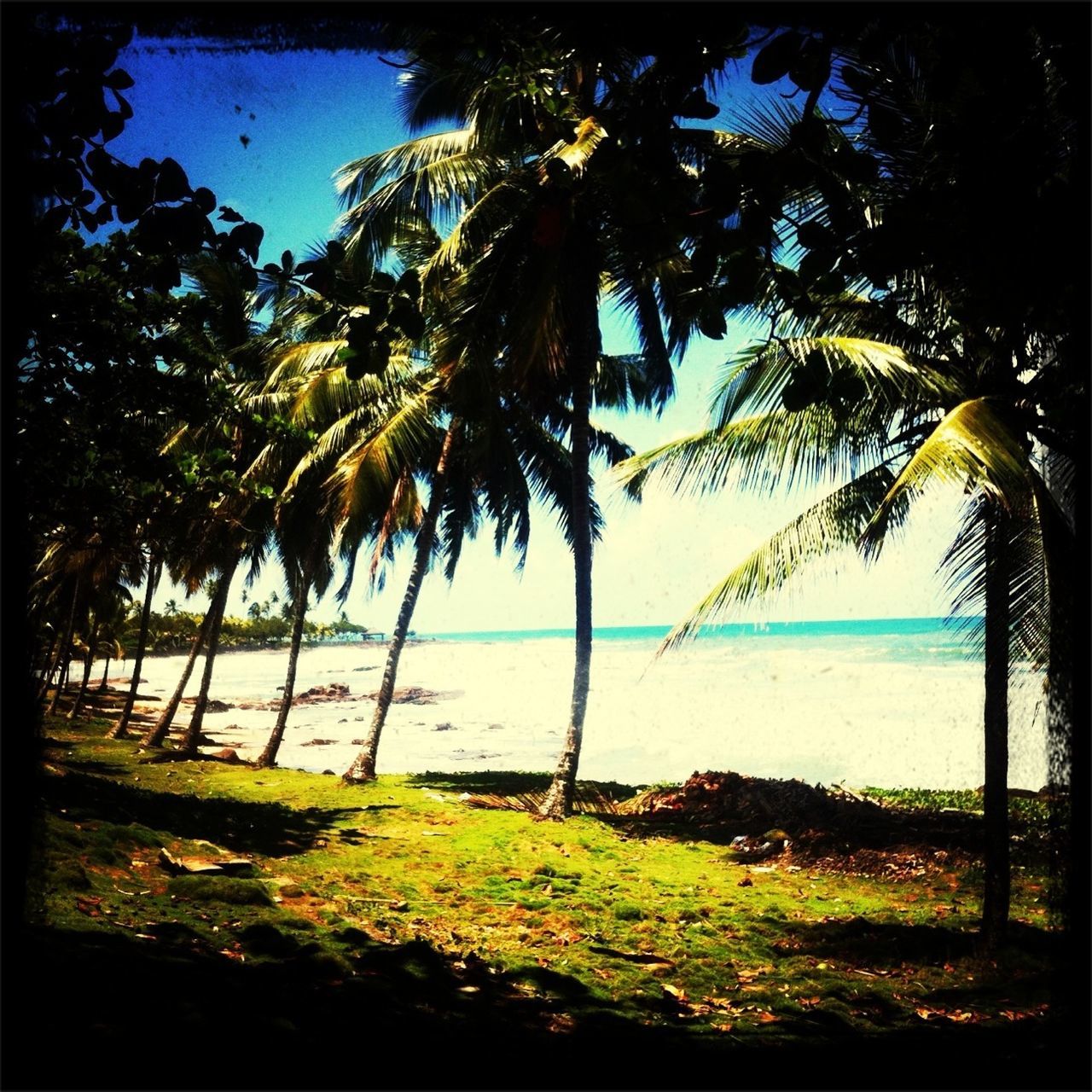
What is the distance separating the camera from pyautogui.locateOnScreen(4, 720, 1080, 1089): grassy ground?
5.43 feet

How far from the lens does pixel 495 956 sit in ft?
10.0

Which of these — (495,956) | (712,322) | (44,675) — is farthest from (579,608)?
(712,322)

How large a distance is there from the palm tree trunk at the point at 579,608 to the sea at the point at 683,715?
1.08 meters

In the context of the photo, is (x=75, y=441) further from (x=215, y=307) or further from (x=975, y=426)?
(x=975, y=426)

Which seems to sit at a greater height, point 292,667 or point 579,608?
point 579,608

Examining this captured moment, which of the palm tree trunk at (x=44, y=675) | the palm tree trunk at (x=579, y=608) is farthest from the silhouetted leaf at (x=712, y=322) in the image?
the palm tree trunk at (x=579, y=608)

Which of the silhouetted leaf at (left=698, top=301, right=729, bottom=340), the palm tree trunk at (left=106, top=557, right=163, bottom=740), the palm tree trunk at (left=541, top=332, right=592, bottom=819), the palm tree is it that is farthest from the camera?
the palm tree trunk at (left=541, top=332, right=592, bottom=819)

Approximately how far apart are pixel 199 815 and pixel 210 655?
140 inches

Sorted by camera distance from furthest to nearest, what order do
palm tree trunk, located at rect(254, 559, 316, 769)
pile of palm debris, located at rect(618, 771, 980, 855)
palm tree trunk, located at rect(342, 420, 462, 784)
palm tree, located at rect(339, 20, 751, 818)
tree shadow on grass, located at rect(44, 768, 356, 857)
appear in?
palm tree trunk, located at rect(254, 559, 316, 769)
palm tree trunk, located at rect(342, 420, 462, 784)
pile of palm debris, located at rect(618, 771, 980, 855)
palm tree, located at rect(339, 20, 751, 818)
tree shadow on grass, located at rect(44, 768, 356, 857)

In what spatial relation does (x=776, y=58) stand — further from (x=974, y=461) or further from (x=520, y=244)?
(x=520, y=244)

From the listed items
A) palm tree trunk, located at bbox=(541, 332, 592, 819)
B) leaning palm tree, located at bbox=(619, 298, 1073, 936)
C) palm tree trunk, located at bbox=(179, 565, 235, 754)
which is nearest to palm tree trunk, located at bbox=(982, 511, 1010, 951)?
leaning palm tree, located at bbox=(619, 298, 1073, 936)

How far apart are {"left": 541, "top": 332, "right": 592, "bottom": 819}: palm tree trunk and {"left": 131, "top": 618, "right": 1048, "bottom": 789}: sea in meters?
1.08

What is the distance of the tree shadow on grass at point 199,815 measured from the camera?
4.24 m

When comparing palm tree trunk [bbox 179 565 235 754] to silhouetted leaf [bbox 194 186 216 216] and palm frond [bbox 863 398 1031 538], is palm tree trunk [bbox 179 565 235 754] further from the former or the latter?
palm frond [bbox 863 398 1031 538]
